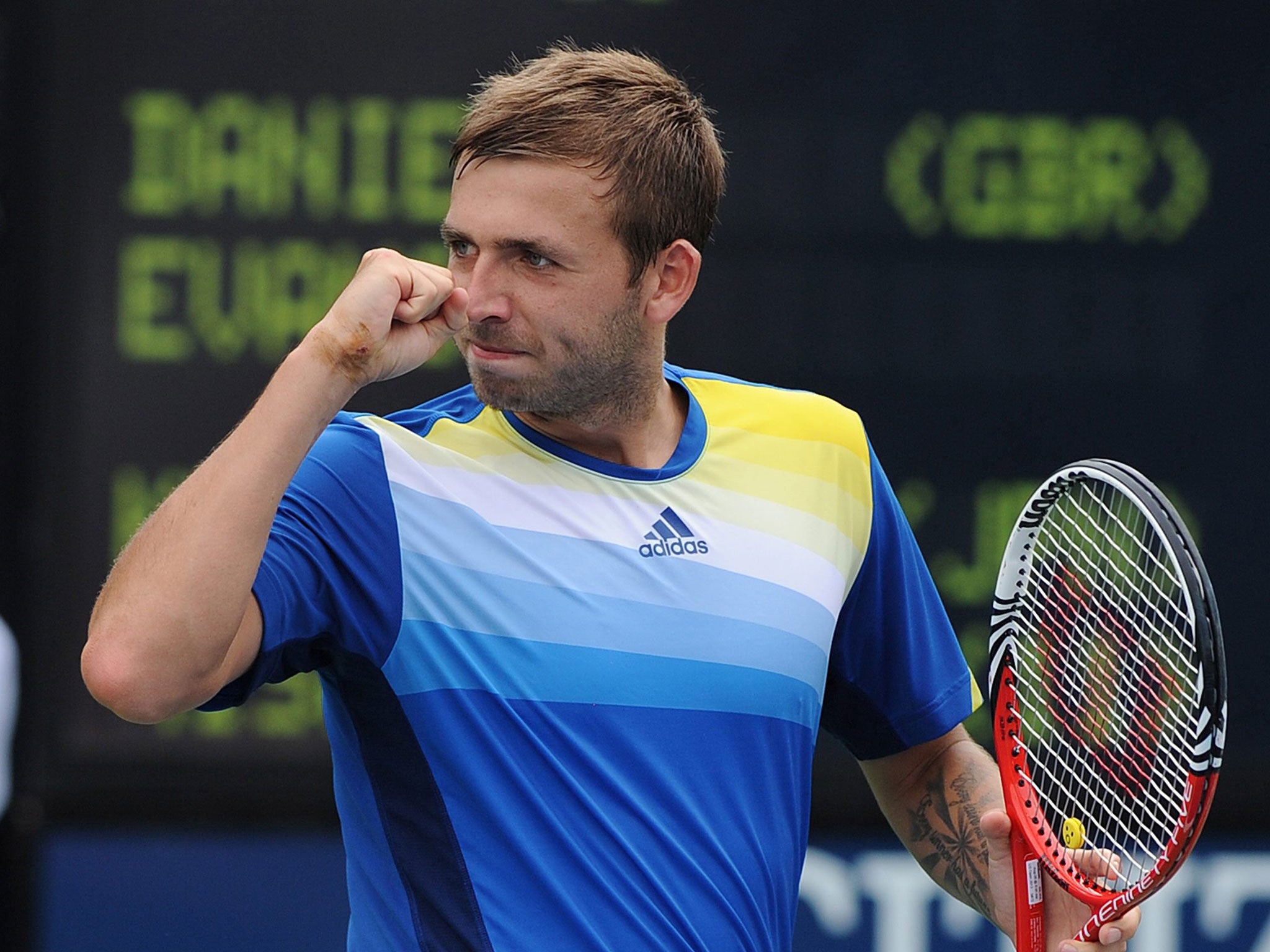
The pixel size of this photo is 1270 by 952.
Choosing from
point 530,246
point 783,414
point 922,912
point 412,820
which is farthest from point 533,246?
point 922,912

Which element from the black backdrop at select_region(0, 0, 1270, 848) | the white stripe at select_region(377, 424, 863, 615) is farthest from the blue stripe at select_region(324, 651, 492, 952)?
the black backdrop at select_region(0, 0, 1270, 848)

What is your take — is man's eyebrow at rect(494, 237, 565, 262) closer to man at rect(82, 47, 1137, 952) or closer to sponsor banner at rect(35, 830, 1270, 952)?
man at rect(82, 47, 1137, 952)

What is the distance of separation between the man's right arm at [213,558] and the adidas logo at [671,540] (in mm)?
400

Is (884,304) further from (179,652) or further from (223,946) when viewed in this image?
(179,652)

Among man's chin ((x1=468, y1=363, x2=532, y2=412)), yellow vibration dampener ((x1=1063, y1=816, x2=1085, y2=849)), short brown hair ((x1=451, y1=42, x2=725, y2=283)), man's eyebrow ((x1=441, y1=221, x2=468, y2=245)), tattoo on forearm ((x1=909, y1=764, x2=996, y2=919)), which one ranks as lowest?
tattoo on forearm ((x1=909, y1=764, x2=996, y2=919))

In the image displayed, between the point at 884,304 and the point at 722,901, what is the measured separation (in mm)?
→ 2255

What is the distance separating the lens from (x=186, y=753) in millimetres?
4172

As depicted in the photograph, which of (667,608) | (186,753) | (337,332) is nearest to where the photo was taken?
(337,332)

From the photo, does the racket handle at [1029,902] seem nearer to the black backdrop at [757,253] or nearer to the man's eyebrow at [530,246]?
the man's eyebrow at [530,246]

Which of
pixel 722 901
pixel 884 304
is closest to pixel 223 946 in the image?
pixel 884 304

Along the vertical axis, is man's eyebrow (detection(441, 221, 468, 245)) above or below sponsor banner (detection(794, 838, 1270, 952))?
above

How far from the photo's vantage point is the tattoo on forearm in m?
2.51

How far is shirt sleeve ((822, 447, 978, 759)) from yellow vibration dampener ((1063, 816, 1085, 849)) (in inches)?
10.4

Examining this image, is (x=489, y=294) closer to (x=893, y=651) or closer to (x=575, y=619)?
(x=575, y=619)
